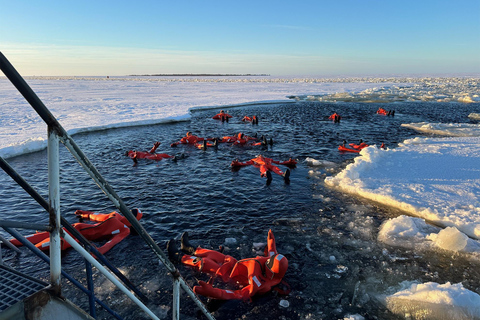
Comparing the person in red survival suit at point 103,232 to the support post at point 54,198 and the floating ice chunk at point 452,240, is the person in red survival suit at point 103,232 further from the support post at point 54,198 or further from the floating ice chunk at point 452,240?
the floating ice chunk at point 452,240

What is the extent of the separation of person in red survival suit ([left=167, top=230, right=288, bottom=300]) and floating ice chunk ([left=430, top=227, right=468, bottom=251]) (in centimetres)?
348

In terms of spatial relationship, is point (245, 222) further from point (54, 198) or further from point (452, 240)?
point (54, 198)

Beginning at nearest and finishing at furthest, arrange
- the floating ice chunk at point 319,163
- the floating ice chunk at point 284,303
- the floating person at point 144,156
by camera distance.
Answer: the floating ice chunk at point 284,303 → the floating ice chunk at point 319,163 → the floating person at point 144,156

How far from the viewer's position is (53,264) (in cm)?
167

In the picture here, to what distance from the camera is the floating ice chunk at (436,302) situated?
4363 millimetres

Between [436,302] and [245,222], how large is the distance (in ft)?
13.7

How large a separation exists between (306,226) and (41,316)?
611 cm

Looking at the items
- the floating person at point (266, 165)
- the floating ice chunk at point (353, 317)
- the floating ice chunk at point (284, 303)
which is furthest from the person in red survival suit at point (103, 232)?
the floating person at point (266, 165)

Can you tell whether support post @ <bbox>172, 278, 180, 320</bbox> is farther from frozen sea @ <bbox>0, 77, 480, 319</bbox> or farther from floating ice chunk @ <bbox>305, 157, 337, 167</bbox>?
floating ice chunk @ <bbox>305, 157, 337, 167</bbox>

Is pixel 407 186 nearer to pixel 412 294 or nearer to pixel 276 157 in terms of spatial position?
pixel 412 294

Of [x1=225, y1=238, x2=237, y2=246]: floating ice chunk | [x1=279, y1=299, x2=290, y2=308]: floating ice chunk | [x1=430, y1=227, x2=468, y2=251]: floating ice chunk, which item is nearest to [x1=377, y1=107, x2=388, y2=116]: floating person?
[x1=430, y1=227, x2=468, y2=251]: floating ice chunk

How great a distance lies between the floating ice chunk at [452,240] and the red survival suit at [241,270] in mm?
3498

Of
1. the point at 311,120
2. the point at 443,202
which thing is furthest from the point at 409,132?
the point at 443,202

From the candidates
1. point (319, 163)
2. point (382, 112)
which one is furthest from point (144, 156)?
point (382, 112)
